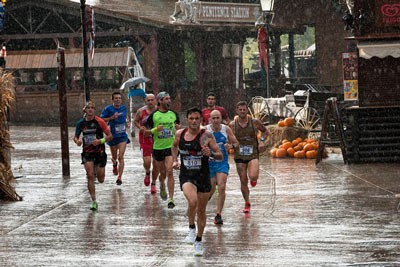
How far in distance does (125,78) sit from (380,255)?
24892 mm

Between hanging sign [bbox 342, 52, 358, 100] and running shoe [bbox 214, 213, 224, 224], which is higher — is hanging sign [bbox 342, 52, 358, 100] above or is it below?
above

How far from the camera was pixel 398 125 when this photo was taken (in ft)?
58.4

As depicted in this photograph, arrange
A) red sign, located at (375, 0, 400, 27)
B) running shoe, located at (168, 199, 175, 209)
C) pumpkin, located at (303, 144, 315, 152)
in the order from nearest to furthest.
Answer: running shoe, located at (168, 199, 175, 209) < red sign, located at (375, 0, 400, 27) < pumpkin, located at (303, 144, 315, 152)

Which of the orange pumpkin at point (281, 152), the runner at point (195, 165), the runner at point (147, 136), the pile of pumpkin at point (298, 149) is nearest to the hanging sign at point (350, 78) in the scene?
the pile of pumpkin at point (298, 149)

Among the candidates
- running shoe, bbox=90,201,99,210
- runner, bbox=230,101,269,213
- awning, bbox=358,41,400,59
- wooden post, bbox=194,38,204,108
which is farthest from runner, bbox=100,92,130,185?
wooden post, bbox=194,38,204,108

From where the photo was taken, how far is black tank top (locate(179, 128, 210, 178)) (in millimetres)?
9555

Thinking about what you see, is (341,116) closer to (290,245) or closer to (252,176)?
(252,176)

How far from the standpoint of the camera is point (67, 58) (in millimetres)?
34375

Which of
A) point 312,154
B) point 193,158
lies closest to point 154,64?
point 312,154

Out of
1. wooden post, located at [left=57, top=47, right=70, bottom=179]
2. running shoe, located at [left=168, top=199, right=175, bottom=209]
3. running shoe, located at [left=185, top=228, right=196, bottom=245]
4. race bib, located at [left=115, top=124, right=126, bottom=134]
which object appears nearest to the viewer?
running shoe, located at [left=185, top=228, right=196, bottom=245]

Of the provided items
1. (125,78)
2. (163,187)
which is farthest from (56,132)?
(163,187)

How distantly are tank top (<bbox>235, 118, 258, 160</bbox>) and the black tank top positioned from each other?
103 inches

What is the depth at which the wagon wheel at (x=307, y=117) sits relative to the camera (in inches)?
862

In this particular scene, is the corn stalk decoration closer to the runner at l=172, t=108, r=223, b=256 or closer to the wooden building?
the runner at l=172, t=108, r=223, b=256
